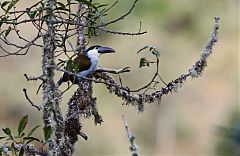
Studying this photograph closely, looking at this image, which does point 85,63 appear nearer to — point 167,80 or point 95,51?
point 95,51

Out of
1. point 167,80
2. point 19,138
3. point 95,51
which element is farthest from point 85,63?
point 167,80

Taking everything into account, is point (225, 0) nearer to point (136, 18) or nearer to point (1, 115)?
point (136, 18)

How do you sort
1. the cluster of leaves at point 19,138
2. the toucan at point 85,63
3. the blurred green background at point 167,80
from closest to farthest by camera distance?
the cluster of leaves at point 19,138, the toucan at point 85,63, the blurred green background at point 167,80

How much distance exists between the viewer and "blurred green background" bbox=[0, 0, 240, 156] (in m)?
8.93

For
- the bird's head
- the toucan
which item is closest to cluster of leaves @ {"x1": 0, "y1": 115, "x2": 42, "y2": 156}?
the toucan

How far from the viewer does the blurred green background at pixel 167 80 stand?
29.3 feet

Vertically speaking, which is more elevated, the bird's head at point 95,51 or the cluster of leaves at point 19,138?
the bird's head at point 95,51

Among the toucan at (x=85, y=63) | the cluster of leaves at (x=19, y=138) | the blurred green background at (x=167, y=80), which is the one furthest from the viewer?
the blurred green background at (x=167, y=80)

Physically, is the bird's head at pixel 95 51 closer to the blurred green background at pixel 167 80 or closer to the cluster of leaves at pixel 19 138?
the cluster of leaves at pixel 19 138

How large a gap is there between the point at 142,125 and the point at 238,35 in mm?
1703

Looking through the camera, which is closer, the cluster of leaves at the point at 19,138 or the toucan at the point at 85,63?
the cluster of leaves at the point at 19,138

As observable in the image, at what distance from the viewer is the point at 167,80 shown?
8.86 meters

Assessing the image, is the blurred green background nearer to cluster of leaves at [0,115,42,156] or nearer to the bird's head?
the bird's head

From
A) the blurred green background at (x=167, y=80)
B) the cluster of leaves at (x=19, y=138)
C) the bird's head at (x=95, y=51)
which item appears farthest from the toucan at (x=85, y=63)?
the blurred green background at (x=167, y=80)
